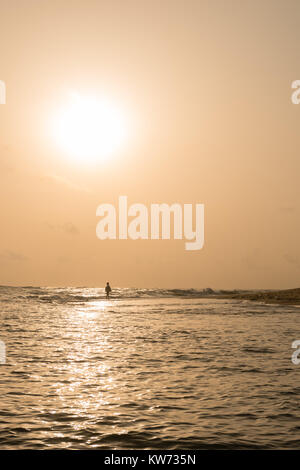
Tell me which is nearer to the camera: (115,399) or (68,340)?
(115,399)

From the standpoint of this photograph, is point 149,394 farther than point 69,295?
No

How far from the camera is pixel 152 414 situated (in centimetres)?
1065

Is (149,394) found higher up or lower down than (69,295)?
higher up

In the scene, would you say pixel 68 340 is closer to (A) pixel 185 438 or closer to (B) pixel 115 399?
(B) pixel 115 399

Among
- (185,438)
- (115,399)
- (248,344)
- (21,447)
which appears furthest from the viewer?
(248,344)

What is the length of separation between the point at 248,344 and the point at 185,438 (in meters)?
13.4

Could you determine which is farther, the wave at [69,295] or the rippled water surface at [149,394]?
the wave at [69,295]

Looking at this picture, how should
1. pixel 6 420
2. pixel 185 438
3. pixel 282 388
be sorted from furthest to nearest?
1. pixel 282 388
2. pixel 6 420
3. pixel 185 438

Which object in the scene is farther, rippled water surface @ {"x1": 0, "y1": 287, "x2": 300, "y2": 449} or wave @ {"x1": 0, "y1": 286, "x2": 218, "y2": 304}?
wave @ {"x1": 0, "y1": 286, "x2": 218, "y2": 304}

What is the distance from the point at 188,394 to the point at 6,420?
4598 mm

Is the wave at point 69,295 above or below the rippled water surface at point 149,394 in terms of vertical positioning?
below

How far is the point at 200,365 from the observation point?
1653cm

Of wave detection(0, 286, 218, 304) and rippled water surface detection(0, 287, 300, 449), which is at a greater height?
rippled water surface detection(0, 287, 300, 449)
